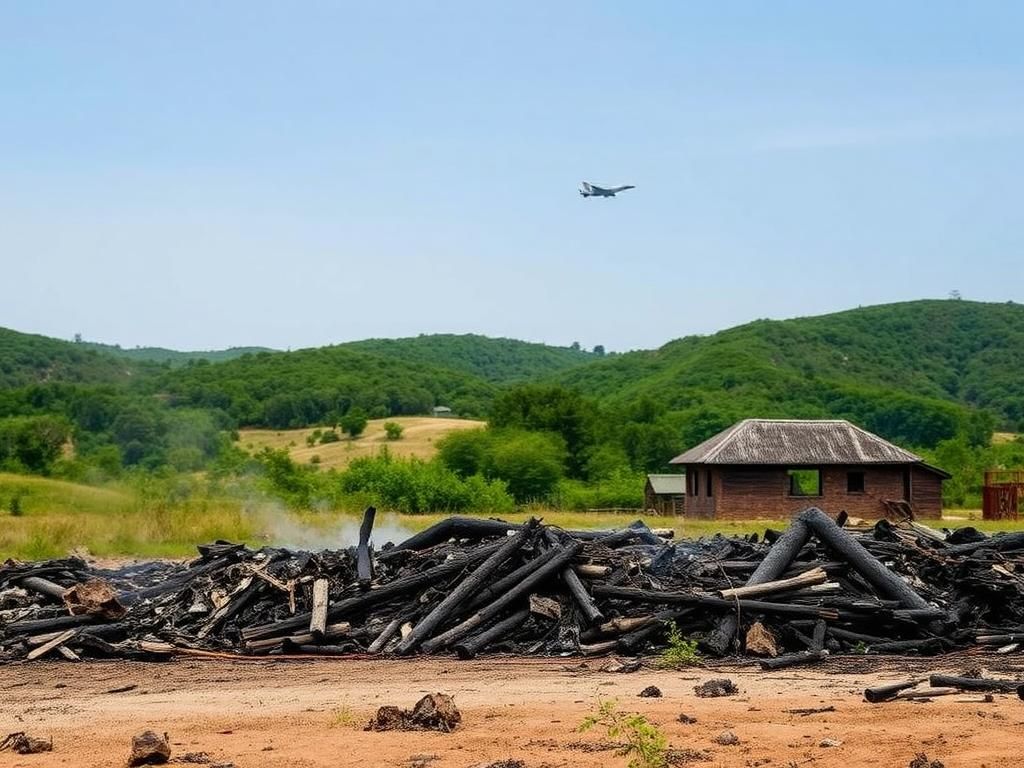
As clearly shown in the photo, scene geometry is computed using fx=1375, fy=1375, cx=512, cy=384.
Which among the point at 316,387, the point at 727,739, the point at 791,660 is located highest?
the point at 316,387

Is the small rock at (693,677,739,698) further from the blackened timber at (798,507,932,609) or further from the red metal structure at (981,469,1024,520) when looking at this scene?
the red metal structure at (981,469,1024,520)

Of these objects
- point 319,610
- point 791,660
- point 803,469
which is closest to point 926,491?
point 803,469

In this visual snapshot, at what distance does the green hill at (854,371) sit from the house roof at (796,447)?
27567 millimetres

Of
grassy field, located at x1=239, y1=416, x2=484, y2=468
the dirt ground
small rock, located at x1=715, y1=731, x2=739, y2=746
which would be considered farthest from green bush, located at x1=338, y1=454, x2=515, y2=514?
small rock, located at x1=715, y1=731, x2=739, y2=746

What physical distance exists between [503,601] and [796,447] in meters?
34.6

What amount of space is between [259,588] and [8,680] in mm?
3362

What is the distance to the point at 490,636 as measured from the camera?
14820 millimetres

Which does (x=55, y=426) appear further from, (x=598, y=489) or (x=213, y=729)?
(x=213, y=729)

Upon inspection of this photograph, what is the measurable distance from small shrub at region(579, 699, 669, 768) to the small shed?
1749 inches

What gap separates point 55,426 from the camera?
191ft

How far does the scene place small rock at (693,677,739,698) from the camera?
1110cm

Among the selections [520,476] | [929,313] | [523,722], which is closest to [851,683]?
[523,722]

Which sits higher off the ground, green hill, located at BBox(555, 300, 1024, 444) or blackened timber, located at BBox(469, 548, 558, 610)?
green hill, located at BBox(555, 300, 1024, 444)

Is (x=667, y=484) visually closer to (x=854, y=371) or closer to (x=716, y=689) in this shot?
(x=716, y=689)
